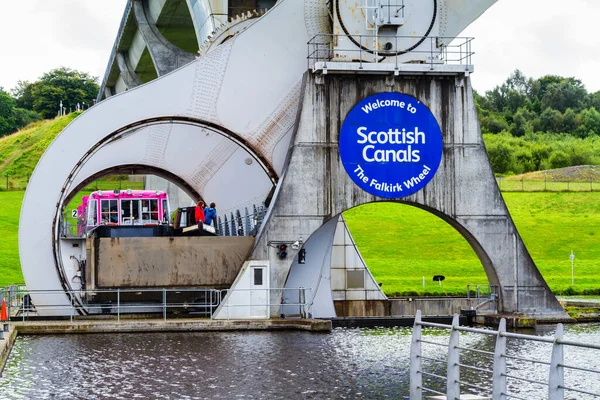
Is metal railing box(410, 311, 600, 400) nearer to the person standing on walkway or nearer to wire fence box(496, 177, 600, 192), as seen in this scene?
the person standing on walkway

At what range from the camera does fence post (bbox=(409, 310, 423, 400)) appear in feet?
Answer: 51.5

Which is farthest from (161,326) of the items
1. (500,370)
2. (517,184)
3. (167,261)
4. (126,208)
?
(517,184)

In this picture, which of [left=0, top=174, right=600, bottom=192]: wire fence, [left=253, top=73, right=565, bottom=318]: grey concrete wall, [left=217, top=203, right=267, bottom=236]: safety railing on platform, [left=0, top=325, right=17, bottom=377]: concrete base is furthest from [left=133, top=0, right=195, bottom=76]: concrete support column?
[left=0, top=174, right=600, bottom=192]: wire fence

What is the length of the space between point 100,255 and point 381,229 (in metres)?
48.8

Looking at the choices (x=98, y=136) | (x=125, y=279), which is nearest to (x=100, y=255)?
(x=125, y=279)

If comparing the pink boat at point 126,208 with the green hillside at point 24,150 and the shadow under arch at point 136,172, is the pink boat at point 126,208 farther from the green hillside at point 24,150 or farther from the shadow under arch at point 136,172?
the green hillside at point 24,150

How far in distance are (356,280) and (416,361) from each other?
21.8 meters

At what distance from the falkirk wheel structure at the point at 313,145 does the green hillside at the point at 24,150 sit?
6213cm

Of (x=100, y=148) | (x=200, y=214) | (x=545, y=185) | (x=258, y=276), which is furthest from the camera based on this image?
(x=545, y=185)

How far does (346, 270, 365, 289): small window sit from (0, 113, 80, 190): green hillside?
62568 millimetres

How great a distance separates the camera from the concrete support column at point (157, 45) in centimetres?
5678

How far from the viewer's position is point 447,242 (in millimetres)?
74875

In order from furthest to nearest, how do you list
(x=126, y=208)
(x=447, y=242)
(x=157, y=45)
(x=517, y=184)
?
(x=517, y=184), (x=447, y=242), (x=157, y=45), (x=126, y=208)

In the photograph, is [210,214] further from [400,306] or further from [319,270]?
[400,306]
